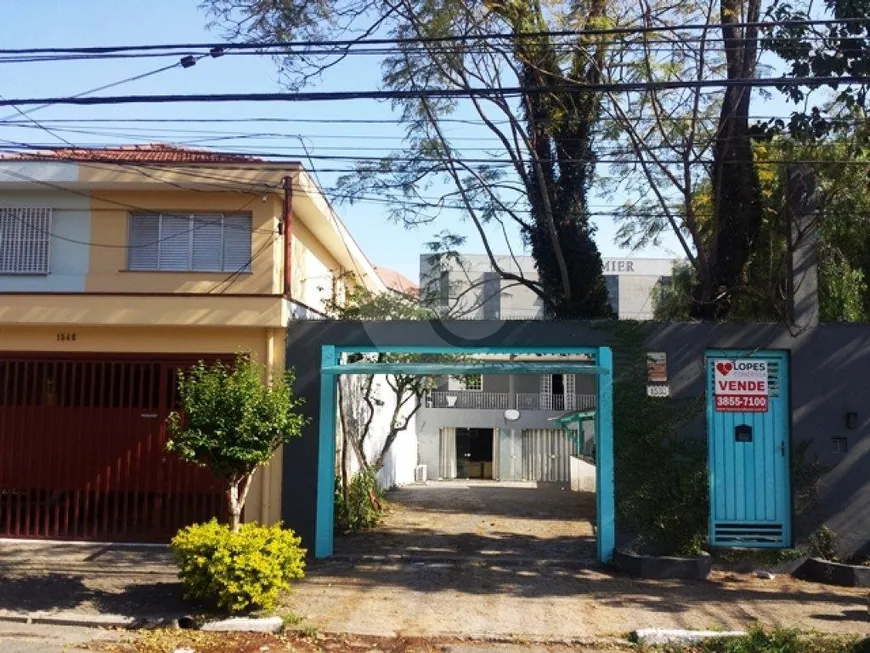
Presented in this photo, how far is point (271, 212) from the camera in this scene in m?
11.9

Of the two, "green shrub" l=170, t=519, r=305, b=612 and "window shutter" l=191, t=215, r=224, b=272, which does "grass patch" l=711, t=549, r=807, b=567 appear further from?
"window shutter" l=191, t=215, r=224, b=272

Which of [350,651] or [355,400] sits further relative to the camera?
[355,400]

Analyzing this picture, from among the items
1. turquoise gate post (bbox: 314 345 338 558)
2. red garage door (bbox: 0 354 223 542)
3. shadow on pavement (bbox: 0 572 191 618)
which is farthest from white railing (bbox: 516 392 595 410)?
shadow on pavement (bbox: 0 572 191 618)

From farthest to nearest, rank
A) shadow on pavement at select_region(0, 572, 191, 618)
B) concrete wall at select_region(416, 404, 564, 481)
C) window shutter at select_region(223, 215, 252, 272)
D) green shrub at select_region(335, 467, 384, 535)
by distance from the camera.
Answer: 1. concrete wall at select_region(416, 404, 564, 481)
2. green shrub at select_region(335, 467, 384, 535)
3. window shutter at select_region(223, 215, 252, 272)
4. shadow on pavement at select_region(0, 572, 191, 618)

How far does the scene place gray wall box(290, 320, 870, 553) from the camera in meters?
10.5

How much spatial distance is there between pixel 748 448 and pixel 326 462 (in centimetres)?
539

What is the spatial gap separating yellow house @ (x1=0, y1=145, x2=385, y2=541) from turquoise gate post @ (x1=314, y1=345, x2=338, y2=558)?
1.97 ft

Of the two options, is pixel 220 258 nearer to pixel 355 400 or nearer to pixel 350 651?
pixel 355 400

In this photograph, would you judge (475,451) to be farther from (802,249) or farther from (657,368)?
(802,249)

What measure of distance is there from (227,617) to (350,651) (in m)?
1.41

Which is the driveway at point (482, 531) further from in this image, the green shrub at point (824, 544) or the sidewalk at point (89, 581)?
the green shrub at point (824, 544)

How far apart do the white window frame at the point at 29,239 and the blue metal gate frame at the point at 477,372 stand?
4.43 metres

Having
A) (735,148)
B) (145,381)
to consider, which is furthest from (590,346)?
(145,381)

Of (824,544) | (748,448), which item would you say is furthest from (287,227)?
(824,544)
